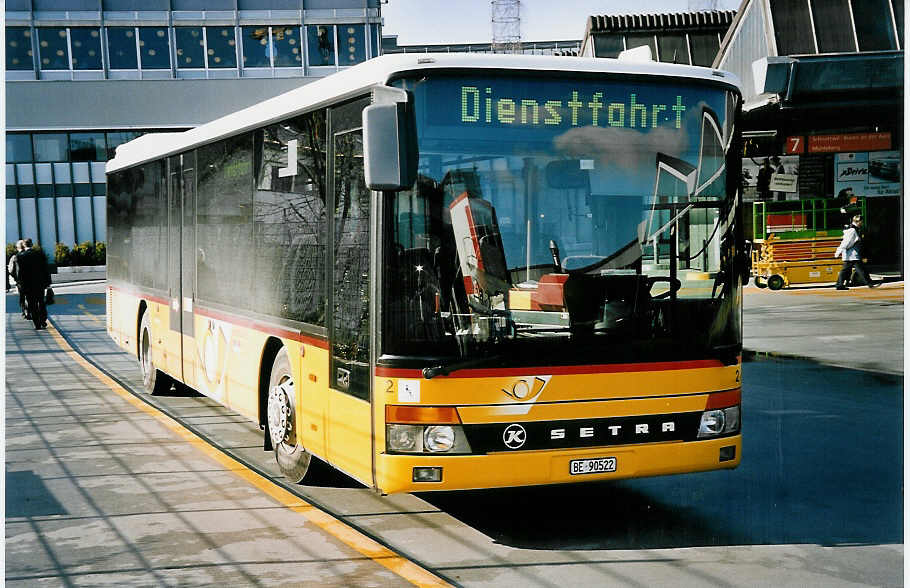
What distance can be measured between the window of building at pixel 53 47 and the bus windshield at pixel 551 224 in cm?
4495

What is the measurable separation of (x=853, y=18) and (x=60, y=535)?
23.8 meters

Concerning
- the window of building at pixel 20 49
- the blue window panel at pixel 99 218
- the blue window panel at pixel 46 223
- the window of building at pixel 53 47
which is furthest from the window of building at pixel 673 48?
the blue window panel at pixel 46 223

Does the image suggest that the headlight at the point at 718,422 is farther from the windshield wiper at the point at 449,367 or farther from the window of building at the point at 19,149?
the window of building at the point at 19,149

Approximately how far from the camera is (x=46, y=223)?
4975 centimetres

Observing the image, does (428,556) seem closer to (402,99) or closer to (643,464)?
(643,464)

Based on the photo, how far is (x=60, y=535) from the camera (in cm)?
674

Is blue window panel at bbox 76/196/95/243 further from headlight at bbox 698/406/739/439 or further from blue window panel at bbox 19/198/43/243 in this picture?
headlight at bbox 698/406/739/439

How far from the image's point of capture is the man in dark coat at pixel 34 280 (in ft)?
72.8

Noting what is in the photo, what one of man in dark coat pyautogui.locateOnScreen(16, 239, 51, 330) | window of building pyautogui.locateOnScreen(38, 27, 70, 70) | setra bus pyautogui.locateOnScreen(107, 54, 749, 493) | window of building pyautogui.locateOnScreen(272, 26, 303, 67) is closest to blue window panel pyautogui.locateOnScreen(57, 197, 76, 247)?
window of building pyautogui.locateOnScreen(38, 27, 70, 70)

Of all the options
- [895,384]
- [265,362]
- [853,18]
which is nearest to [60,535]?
[265,362]

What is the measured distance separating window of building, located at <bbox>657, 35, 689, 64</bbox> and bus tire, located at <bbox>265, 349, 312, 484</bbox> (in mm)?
31291

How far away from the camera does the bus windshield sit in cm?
607

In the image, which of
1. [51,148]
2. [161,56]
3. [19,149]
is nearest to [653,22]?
[161,56]

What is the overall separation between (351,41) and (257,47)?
414cm
